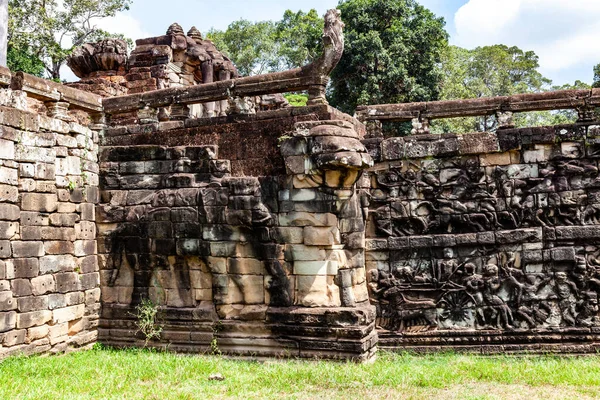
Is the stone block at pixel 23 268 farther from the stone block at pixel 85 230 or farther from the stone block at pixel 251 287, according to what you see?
the stone block at pixel 251 287

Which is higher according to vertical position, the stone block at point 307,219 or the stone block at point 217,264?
the stone block at point 307,219

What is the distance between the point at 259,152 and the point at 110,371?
3.89m

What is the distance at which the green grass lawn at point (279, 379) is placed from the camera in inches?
Result: 277

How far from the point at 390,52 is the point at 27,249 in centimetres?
1693

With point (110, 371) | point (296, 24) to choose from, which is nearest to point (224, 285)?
point (110, 371)

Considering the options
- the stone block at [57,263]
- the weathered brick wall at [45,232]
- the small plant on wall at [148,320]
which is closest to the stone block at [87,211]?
the weathered brick wall at [45,232]

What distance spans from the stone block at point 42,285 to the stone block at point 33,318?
280 millimetres

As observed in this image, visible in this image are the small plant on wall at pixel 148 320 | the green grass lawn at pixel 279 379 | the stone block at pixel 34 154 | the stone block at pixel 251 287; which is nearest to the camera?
the green grass lawn at pixel 279 379

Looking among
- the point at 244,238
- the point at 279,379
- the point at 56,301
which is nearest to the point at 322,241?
the point at 244,238

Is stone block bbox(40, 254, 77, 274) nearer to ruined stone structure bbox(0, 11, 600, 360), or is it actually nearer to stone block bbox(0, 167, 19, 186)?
ruined stone structure bbox(0, 11, 600, 360)

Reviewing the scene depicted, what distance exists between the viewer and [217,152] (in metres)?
9.41

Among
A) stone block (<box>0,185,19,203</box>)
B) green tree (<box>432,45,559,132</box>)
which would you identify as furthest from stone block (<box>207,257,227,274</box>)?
green tree (<box>432,45,559,132</box>)

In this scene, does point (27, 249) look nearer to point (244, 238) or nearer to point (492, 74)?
point (244, 238)

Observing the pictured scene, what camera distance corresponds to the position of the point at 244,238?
9.02m
